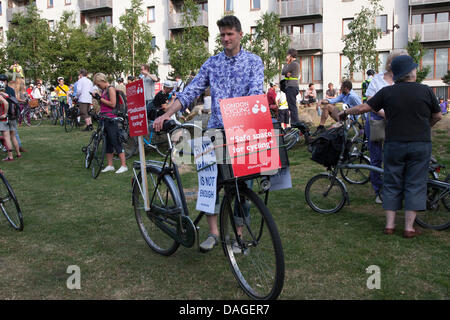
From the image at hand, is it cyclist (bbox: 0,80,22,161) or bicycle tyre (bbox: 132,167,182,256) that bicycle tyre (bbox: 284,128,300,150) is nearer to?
bicycle tyre (bbox: 132,167,182,256)

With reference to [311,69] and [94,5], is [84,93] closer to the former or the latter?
[311,69]

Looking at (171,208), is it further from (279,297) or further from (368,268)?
(368,268)

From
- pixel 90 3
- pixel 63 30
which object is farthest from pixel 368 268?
pixel 90 3

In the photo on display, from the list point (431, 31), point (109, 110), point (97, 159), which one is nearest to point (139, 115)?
point (109, 110)

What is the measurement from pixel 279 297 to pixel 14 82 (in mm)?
13487

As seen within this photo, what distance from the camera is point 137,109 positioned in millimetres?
4145

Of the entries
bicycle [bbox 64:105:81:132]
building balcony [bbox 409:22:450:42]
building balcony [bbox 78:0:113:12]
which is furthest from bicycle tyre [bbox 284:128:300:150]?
building balcony [bbox 78:0:113:12]

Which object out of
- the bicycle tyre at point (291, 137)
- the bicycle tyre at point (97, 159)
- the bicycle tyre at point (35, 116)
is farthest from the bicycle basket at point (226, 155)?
the bicycle tyre at point (35, 116)

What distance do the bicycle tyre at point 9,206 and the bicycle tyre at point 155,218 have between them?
1613mm

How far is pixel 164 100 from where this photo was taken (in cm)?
1150

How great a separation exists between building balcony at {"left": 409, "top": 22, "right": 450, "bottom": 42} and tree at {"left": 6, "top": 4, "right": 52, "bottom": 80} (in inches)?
1031

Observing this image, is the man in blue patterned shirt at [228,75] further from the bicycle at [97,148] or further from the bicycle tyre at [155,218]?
the bicycle at [97,148]

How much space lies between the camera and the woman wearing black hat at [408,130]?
446 cm

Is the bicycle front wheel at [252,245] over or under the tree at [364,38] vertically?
under
